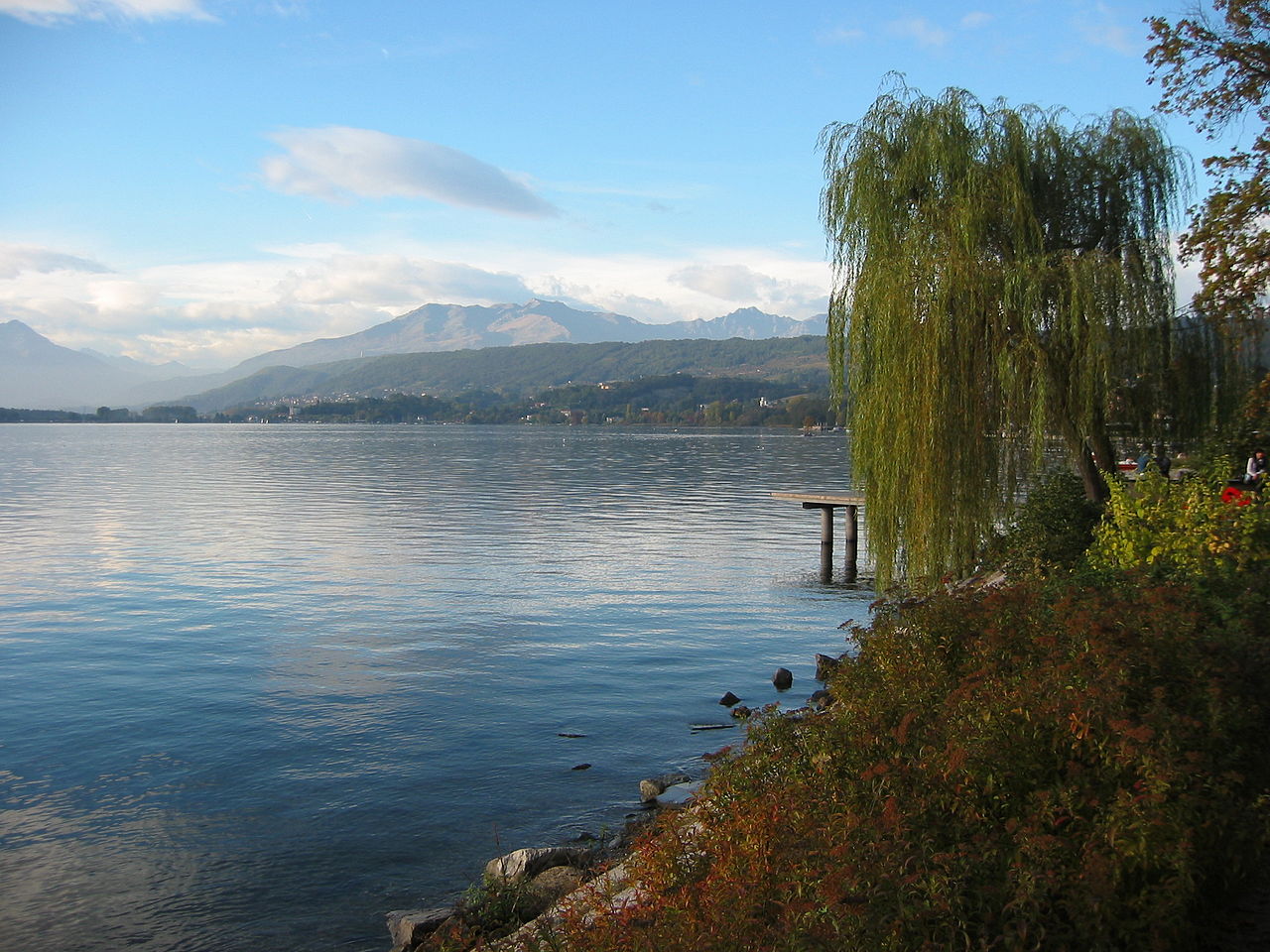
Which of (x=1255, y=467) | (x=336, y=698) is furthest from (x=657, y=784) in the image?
(x=1255, y=467)

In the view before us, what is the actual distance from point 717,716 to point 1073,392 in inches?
354

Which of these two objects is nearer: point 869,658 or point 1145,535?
point 869,658

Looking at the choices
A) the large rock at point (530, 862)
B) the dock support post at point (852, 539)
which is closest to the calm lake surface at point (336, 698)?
the large rock at point (530, 862)

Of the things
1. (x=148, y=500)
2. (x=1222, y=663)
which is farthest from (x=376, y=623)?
(x=148, y=500)

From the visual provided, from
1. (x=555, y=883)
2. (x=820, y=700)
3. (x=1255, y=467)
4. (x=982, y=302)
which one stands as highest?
(x=982, y=302)

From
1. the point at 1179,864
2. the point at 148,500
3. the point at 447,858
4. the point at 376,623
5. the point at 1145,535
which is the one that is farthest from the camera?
the point at 148,500

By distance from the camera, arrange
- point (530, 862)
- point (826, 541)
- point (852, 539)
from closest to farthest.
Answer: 1. point (530, 862)
2. point (826, 541)
3. point (852, 539)

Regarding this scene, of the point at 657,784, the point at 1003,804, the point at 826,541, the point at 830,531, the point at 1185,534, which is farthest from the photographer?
the point at 826,541

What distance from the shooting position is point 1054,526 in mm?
17953

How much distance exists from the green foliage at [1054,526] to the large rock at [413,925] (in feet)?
35.2

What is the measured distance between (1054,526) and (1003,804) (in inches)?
508

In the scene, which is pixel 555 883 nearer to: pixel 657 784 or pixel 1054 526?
pixel 657 784

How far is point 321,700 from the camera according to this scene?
58.3ft

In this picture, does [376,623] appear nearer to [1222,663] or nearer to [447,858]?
[447,858]
